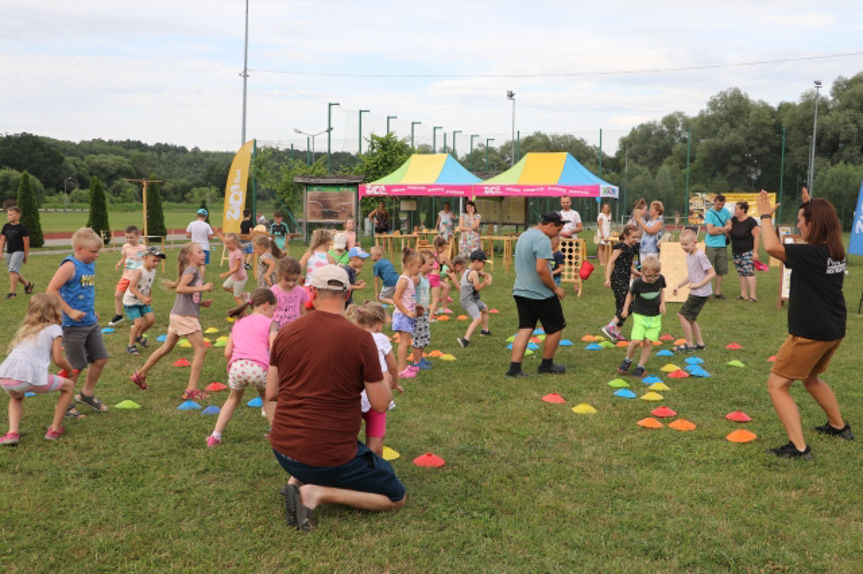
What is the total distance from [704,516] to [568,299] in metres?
10.5

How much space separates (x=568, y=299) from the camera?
590 inches

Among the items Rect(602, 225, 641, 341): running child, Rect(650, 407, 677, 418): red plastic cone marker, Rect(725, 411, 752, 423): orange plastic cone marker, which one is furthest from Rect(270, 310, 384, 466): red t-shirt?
Rect(602, 225, 641, 341): running child

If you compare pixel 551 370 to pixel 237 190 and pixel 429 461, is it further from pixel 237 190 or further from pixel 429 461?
pixel 237 190

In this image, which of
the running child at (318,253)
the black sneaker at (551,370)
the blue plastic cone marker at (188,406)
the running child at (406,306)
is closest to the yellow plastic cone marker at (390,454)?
the blue plastic cone marker at (188,406)

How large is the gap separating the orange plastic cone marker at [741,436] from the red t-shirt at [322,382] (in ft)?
10.9

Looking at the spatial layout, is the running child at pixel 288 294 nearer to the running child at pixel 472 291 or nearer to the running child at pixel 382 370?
the running child at pixel 382 370

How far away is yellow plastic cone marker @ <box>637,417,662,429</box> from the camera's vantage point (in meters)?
6.44

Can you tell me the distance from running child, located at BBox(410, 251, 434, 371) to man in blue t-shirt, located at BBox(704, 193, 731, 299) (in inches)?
319

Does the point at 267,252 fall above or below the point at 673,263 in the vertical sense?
above

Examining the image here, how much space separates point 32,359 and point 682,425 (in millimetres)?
5325

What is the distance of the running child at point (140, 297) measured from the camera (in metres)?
8.80

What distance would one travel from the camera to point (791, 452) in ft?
18.5

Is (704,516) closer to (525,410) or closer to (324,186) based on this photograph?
(525,410)

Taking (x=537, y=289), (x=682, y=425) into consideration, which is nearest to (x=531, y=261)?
(x=537, y=289)
